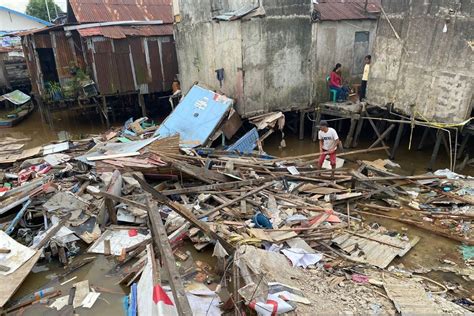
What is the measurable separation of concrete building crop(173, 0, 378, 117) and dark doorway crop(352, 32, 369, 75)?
42mm

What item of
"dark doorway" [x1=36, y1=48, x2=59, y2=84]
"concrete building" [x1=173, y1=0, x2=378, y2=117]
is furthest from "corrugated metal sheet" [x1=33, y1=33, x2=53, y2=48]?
"concrete building" [x1=173, y1=0, x2=378, y2=117]

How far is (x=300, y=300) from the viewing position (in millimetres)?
4027

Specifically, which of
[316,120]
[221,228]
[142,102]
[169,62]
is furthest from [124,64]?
[221,228]

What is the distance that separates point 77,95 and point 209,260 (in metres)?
13.5

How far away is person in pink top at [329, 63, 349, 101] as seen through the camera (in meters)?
13.7

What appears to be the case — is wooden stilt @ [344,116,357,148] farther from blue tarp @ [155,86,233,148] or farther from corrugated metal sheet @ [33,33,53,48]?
corrugated metal sheet @ [33,33,53,48]

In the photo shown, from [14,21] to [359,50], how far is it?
29.2m

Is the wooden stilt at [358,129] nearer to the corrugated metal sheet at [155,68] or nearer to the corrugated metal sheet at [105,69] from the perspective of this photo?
the corrugated metal sheet at [155,68]

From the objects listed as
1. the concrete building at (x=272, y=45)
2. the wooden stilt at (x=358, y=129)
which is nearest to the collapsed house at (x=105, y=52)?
the concrete building at (x=272, y=45)

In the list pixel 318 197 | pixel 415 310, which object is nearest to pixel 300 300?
pixel 415 310

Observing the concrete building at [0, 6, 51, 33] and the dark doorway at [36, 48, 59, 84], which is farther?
the concrete building at [0, 6, 51, 33]

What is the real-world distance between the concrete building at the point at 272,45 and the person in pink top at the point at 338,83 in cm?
61

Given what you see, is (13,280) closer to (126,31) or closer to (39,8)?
(126,31)

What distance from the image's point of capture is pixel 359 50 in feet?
49.7
